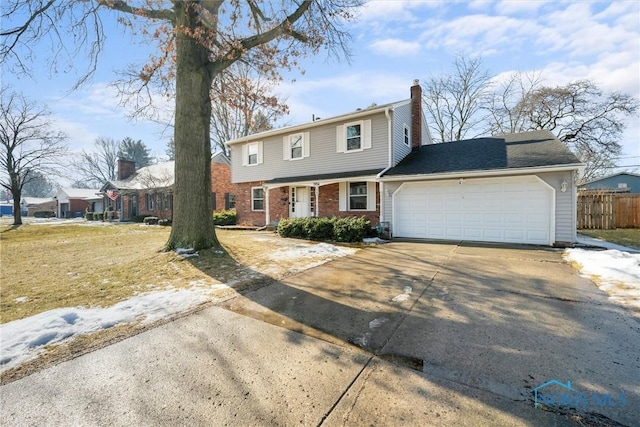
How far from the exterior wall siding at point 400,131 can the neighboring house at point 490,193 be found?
1.70 feet

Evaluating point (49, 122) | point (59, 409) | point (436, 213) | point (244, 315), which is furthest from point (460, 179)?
point (49, 122)

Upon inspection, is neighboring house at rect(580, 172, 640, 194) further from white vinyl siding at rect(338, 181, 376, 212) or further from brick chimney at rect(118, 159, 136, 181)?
brick chimney at rect(118, 159, 136, 181)

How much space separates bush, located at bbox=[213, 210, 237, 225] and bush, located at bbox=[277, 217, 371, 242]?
7.22 metres

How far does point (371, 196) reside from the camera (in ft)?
40.7

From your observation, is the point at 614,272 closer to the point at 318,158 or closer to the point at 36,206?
the point at 318,158

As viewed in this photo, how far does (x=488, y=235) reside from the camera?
9.57 meters

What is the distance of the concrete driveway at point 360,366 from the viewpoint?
76.6 inches

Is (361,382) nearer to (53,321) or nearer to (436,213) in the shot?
(53,321)

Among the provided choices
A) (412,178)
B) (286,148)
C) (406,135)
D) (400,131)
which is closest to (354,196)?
(412,178)

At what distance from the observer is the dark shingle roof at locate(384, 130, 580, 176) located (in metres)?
8.98

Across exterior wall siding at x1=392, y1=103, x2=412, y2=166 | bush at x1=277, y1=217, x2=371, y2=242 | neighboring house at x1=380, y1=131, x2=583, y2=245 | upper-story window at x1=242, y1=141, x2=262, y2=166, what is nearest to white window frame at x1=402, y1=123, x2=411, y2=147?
exterior wall siding at x1=392, y1=103, x2=412, y2=166

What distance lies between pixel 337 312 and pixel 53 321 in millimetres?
3481

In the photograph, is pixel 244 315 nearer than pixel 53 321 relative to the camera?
No

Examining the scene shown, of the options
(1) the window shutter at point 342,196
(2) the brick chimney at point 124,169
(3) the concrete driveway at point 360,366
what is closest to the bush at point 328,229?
(1) the window shutter at point 342,196
